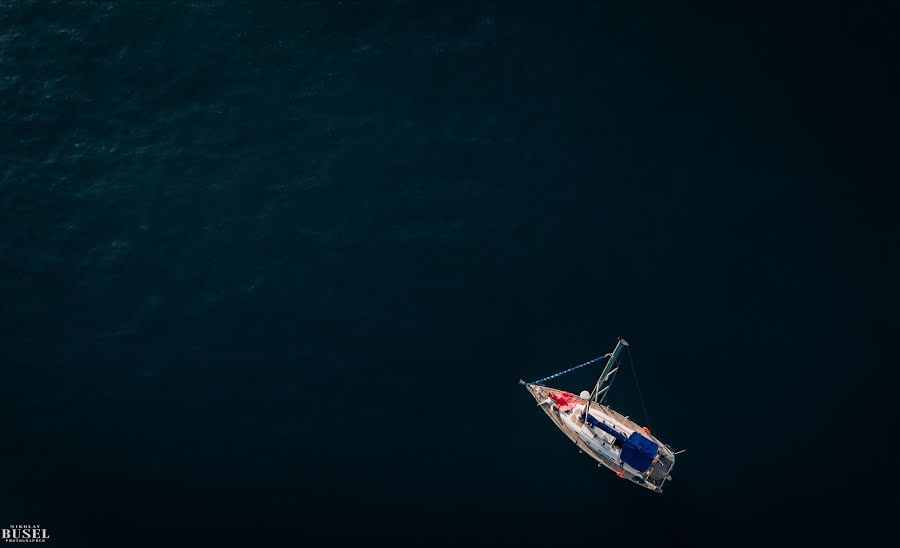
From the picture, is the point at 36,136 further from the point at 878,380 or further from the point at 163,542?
the point at 878,380

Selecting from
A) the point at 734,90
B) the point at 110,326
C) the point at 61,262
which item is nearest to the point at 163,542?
the point at 110,326

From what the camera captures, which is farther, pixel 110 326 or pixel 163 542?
pixel 110 326

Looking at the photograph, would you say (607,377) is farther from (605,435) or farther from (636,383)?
(605,435)

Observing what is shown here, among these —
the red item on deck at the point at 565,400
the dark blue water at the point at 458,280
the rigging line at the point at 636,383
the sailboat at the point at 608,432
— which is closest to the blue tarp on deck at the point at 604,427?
the sailboat at the point at 608,432

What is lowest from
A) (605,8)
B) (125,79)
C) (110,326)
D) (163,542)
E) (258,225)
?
(163,542)

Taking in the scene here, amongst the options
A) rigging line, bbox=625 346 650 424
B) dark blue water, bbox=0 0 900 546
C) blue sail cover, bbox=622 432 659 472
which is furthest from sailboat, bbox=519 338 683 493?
dark blue water, bbox=0 0 900 546

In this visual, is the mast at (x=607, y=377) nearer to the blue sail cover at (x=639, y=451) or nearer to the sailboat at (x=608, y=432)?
the sailboat at (x=608, y=432)

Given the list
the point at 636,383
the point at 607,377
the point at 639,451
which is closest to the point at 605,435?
the point at 639,451
